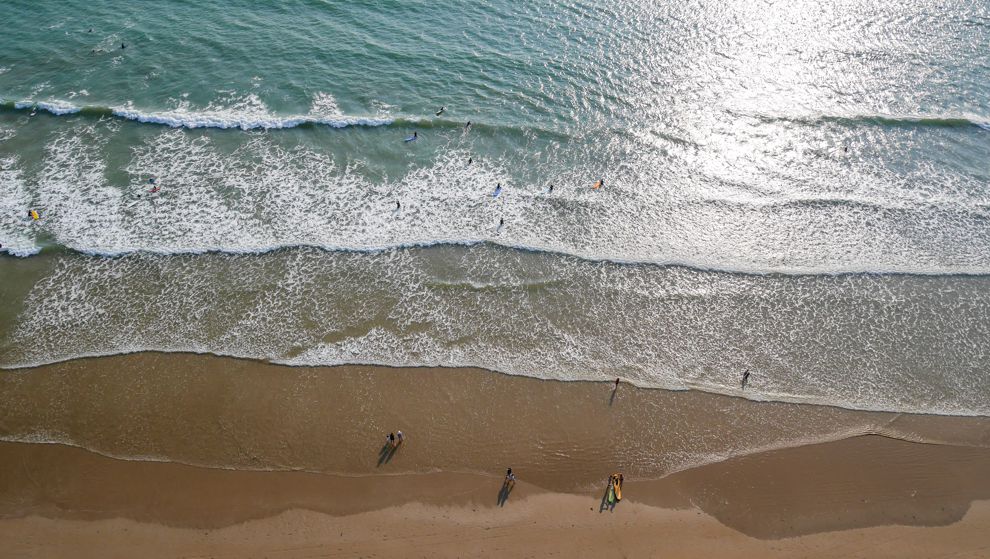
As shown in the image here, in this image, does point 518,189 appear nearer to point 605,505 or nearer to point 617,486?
point 617,486

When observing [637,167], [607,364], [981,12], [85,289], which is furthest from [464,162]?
[981,12]

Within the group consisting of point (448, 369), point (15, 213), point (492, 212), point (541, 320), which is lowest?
point (15, 213)

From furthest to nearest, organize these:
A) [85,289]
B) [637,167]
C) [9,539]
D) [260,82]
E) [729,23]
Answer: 1. [729,23]
2. [260,82]
3. [637,167]
4. [85,289]
5. [9,539]

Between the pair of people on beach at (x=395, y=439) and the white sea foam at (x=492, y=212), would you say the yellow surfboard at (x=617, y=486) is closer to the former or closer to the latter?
the pair of people on beach at (x=395, y=439)

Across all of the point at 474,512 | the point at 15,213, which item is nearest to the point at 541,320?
the point at 474,512

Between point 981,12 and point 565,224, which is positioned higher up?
point 981,12

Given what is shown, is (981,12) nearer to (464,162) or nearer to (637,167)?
(637,167)

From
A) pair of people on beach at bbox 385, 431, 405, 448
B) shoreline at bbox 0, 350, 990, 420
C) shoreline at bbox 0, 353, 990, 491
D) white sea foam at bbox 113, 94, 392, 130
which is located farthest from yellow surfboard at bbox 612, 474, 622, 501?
white sea foam at bbox 113, 94, 392, 130
